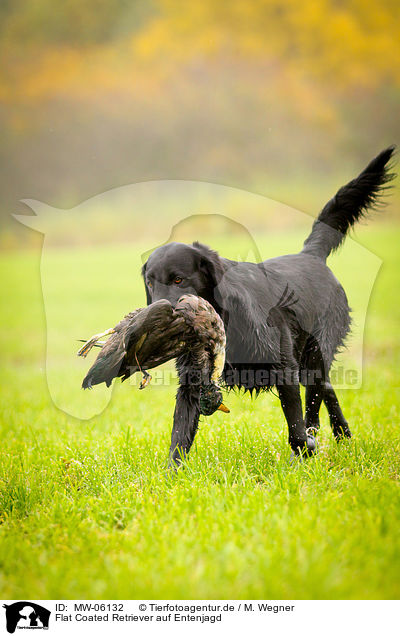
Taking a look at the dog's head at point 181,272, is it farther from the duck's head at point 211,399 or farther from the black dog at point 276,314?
the duck's head at point 211,399

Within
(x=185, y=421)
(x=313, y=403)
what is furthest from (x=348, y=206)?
(x=185, y=421)

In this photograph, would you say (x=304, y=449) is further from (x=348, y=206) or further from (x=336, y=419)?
(x=348, y=206)

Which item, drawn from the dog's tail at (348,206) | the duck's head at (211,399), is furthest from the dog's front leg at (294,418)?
the dog's tail at (348,206)

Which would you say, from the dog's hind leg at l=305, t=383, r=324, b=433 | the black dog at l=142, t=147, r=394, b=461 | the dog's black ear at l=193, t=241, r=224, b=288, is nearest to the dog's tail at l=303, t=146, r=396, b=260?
the black dog at l=142, t=147, r=394, b=461

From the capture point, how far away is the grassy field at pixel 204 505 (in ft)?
5.59

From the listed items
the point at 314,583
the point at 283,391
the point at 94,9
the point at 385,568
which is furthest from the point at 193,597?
the point at 94,9

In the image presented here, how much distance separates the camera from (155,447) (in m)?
3.13

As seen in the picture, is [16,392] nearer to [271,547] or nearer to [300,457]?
[300,457]

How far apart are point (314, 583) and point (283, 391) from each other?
4.39 feet

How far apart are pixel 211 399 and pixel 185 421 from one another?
0.24m

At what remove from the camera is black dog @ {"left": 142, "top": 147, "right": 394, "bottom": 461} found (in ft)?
8.89

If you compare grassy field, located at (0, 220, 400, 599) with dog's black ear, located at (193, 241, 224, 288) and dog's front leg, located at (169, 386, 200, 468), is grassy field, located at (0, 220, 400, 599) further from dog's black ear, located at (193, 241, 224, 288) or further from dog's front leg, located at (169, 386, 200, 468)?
dog's black ear, located at (193, 241, 224, 288)

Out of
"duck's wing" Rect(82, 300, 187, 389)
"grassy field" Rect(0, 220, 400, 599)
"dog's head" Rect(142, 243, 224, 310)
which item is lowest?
"grassy field" Rect(0, 220, 400, 599)
